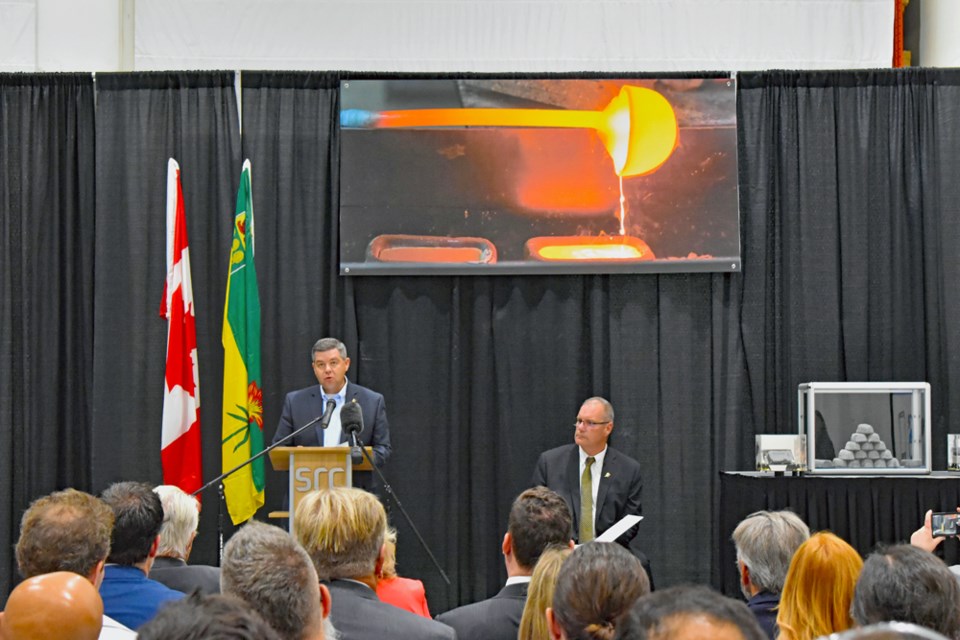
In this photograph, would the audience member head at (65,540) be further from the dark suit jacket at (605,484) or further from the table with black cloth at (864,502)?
the table with black cloth at (864,502)

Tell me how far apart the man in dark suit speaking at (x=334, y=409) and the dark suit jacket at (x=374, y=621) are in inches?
127

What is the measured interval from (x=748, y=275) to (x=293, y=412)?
2.84 m

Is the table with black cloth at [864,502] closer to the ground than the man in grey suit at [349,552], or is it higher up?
closer to the ground

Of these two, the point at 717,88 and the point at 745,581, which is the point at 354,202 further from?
the point at 745,581

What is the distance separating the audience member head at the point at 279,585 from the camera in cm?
215

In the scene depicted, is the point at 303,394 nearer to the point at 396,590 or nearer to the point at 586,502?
the point at 586,502

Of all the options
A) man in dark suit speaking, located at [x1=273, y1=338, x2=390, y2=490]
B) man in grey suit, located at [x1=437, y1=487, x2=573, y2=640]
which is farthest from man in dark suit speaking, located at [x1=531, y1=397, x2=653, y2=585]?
man in grey suit, located at [x1=437, y1=487, x2=573, y2=640]

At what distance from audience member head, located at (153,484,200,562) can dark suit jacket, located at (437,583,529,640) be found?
1.28 metres

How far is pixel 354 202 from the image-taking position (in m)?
7.26

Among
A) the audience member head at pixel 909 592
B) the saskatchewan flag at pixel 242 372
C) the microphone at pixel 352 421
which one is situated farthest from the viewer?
the saskatchewan flag at pixel 242 372

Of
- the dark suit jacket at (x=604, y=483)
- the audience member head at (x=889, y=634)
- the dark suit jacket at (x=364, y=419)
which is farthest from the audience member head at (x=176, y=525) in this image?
the audience member head at (x=889, y=634)

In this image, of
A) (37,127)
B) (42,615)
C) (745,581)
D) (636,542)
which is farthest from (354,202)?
(42,615)

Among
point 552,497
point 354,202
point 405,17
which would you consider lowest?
point 552,497

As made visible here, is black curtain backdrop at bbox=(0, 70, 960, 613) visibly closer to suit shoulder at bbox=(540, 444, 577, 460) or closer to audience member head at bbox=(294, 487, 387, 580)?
suit shoulder at bbox=(540, 444, 577, 460)
